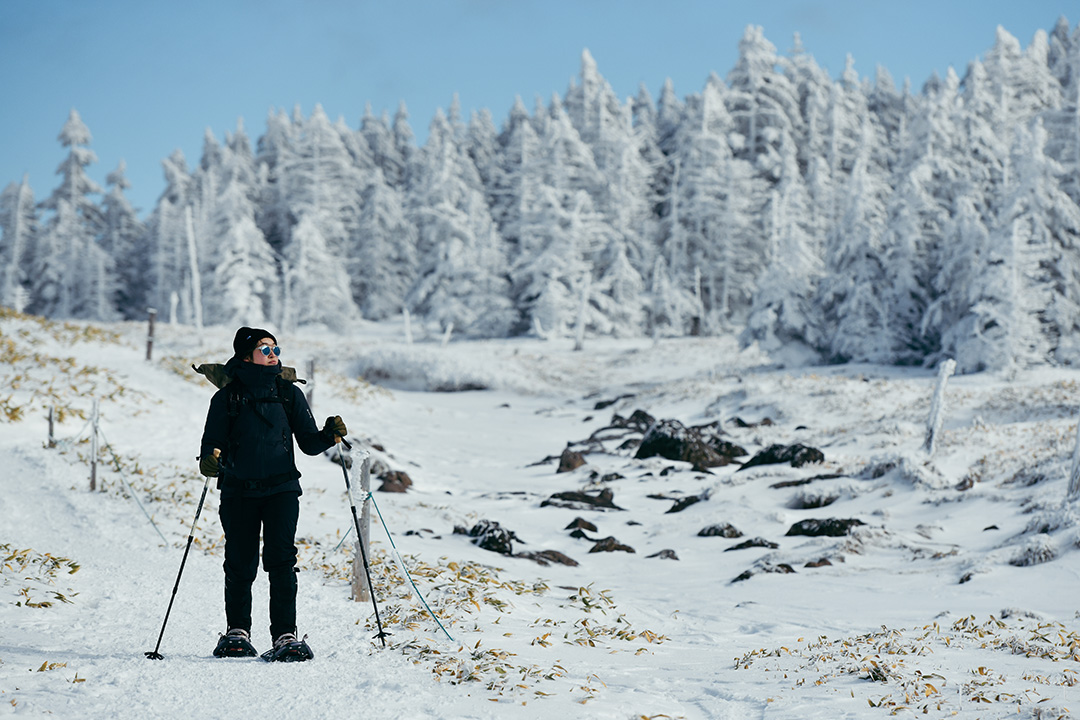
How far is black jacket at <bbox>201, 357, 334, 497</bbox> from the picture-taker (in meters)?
4.68

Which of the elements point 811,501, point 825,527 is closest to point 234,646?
point 825,527

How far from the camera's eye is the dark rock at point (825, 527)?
34.9 ft

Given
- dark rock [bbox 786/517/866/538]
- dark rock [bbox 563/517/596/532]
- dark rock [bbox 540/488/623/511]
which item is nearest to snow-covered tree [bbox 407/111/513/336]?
dark rock [bbox 540/488/623/511]

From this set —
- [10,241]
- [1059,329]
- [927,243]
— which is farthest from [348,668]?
[10,241]

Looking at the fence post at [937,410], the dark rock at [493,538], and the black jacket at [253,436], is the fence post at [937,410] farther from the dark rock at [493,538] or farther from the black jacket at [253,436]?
the black jacket at [253,436]

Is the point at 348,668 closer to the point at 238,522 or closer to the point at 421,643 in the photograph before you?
the point at 421,643

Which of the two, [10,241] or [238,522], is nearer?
[238,522]

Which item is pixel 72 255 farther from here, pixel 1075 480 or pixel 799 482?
pixel 1075 480

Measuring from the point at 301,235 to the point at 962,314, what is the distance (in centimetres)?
3934

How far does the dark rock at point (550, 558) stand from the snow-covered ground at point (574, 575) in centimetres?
12

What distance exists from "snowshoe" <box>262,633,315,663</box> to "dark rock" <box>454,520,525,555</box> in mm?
5169

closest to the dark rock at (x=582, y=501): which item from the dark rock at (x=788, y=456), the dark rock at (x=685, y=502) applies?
the dark rock at (x=685, y=502)

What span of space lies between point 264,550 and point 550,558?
5.52 m

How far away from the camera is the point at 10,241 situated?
6225cm
